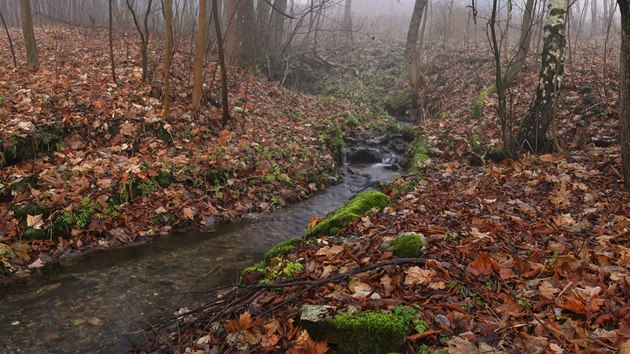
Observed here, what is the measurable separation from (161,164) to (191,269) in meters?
2.76

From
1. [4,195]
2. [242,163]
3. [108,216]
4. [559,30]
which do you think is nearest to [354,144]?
[242,163]

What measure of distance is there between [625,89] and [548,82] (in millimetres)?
2570

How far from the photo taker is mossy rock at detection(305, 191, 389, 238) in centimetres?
552

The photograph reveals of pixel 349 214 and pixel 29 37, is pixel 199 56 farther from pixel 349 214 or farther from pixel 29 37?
pixel 349 214

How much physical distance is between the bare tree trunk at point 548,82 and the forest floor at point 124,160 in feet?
13.9

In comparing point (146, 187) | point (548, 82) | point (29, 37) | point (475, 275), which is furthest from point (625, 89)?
point (29, 37)

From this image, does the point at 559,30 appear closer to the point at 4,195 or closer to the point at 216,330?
the point at 216,330

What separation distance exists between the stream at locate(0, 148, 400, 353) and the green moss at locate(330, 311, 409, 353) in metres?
1.60

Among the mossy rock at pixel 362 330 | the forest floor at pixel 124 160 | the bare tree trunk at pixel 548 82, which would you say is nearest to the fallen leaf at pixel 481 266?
the mossy rock at pixel 362 330

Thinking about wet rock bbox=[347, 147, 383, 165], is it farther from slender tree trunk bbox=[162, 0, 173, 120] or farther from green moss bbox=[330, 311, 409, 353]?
green moss bbox=[330, 311, 409, 353]

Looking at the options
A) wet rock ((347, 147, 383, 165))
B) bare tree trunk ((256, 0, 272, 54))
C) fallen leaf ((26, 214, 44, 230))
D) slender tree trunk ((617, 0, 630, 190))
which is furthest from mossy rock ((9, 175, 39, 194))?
bare tree trunk ((256, 0, 272, 54))

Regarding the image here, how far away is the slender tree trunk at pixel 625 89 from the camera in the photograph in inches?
187

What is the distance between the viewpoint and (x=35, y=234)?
19.2ft

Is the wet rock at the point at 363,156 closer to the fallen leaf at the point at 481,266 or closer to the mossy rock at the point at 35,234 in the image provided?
the mossy rock at the point at 35,234
